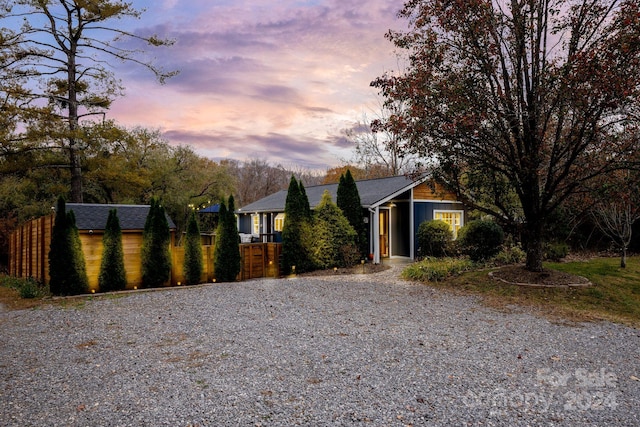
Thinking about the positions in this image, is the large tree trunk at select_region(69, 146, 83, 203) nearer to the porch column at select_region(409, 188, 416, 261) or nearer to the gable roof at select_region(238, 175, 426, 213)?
the gable roof at select_region(238, 175, 426, 213)

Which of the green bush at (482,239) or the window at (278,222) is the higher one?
the window at (278,222)

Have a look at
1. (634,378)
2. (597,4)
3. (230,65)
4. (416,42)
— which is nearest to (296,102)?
(230,65)

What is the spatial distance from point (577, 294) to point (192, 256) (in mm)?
10423

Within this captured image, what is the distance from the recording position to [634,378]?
178 inches

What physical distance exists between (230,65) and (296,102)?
4467 mm

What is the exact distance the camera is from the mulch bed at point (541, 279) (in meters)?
9.73

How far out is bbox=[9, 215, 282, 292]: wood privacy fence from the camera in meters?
10.9

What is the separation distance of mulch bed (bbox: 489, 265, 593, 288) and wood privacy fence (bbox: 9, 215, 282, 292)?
7475 millimetres

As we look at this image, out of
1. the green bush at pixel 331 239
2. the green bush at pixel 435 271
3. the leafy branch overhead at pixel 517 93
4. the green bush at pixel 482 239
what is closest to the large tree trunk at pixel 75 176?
the green bush at pixel 331 239

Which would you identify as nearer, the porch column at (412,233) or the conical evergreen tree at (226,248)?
the conical evergreen tree at (226,248)

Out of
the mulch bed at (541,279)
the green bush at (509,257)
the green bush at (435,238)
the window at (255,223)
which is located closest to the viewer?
the mulch bed at (541,279)

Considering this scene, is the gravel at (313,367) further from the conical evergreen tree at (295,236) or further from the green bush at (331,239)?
the green bush at (331,239)

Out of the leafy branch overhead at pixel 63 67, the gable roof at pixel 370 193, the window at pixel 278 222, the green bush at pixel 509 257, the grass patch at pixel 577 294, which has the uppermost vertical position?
the leafy branch overhead at pixel 63 67

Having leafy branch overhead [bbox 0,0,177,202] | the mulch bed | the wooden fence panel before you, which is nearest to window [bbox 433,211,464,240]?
the mulch bed
